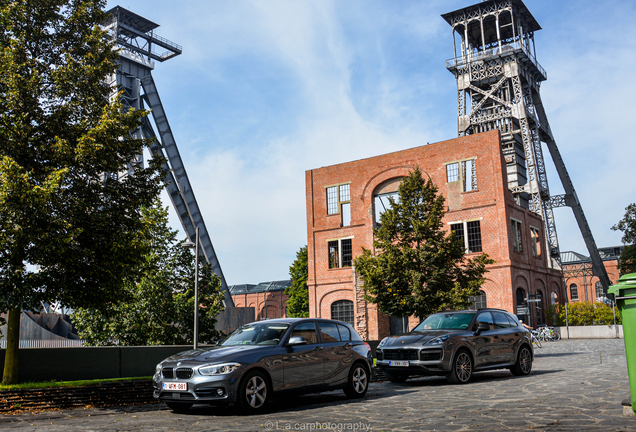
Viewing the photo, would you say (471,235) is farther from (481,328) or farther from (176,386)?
(176,386)

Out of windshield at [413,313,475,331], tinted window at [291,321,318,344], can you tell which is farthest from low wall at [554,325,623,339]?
tinted window at [291,321,318,344]

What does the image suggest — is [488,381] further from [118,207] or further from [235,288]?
[235,288]

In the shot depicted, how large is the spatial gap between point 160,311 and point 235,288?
Result: 8860 centimetres

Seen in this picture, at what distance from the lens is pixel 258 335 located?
364 inches

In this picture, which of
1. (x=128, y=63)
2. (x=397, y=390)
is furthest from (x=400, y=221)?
(x=128, y=63)

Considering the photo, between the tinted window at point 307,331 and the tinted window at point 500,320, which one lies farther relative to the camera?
the tinted window at point 500,320

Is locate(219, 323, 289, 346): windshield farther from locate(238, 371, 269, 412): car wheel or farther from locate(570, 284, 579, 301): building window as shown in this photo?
locate(570, 284, 579, 301): building window

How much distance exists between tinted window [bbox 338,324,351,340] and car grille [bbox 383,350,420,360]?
2.07m

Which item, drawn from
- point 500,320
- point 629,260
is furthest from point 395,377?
point 629,260

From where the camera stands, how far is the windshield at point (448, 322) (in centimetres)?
1261

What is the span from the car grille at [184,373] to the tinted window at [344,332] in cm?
308

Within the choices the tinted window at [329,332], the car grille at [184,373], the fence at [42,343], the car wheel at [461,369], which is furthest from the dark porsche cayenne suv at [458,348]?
the fence at [42,343]

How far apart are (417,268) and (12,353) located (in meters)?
14.7

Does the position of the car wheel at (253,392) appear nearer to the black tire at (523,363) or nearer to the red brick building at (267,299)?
the black tire at (523,363)
